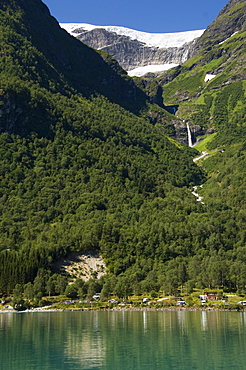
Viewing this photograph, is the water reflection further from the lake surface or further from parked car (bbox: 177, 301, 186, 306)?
→ parked car (bbox: 177, 301, 186, 306)

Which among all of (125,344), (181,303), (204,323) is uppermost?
(181,303)

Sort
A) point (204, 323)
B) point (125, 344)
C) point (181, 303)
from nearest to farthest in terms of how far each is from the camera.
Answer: point (125, 344), point (204, 323), point (181, 303)

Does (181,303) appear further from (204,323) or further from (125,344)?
(125,344)

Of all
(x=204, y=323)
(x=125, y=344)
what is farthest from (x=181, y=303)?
(x=125, y=344)

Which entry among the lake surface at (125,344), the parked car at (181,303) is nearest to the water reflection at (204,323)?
the lake surface at (125,344)

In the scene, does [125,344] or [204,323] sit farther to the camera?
[204,323]

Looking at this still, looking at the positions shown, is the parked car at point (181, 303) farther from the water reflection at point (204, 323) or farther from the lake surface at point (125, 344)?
the lake surface at point (125, 344)

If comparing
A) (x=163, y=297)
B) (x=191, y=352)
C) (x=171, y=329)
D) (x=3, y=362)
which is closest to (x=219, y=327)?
(x=171, y=329)

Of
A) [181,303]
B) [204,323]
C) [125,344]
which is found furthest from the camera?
[181,303]

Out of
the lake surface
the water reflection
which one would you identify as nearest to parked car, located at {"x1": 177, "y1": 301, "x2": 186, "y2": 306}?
the water reflection
